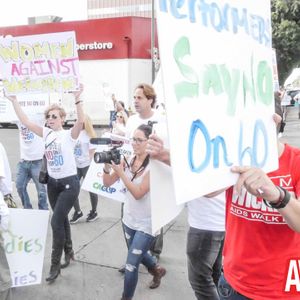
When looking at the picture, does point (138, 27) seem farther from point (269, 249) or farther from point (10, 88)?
point (269, 249)

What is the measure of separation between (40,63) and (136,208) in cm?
156

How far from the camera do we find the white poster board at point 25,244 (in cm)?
326

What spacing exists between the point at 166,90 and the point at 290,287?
1.16 m

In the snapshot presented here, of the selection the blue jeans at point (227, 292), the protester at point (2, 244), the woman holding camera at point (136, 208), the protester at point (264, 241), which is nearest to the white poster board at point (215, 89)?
the protester at point (264, 241)

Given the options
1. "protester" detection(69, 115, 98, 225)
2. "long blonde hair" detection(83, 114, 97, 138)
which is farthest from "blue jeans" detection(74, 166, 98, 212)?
"long blonde hair" detection(83, 114, 97, 138)

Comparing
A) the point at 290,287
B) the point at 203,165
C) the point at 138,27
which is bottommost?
the point at 290,287

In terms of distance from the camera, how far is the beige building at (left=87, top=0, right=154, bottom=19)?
80.4 meters

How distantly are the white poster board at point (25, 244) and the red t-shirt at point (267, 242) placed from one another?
1.90m

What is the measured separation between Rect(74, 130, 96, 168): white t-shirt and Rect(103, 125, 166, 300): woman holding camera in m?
2.38

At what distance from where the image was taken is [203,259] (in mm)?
2764

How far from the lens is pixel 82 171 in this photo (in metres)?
6.00

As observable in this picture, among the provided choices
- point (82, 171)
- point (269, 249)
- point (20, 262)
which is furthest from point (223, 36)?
point (82, 171)

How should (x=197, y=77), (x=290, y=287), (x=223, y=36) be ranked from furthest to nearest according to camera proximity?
1. (x=290, y=287)
2. (x=223, y=36)
3. (x=197, y=77)

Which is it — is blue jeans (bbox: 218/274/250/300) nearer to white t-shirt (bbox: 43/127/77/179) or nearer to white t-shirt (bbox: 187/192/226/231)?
white t-shirt (bbox: 187/192/226/231)
